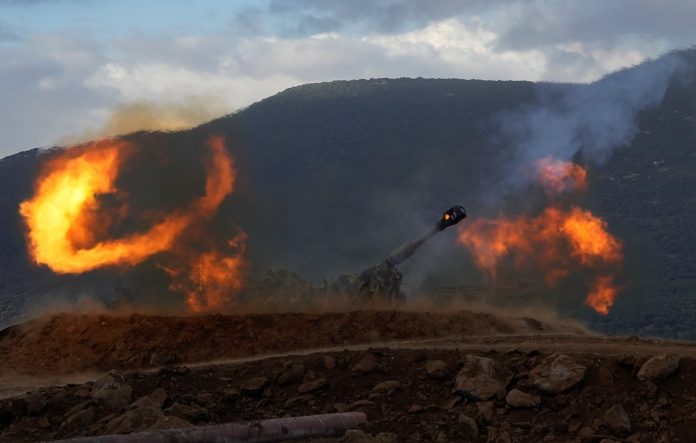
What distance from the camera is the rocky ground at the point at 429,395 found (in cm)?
1407

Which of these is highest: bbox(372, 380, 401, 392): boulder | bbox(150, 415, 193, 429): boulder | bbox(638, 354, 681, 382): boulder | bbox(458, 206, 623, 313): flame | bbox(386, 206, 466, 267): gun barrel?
bbox(386, 206, 466, 267): gun barrel

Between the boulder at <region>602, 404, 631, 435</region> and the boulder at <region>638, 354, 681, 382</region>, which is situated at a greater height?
the boulder at <region>638, 354, 681, 382</region>

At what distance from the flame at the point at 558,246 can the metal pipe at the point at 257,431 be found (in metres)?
27.5

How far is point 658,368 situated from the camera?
1467cm

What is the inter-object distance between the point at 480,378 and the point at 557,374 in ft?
4.33

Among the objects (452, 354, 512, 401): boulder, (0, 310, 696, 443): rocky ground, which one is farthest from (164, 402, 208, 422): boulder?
(452, 354, 512, 401): boulder

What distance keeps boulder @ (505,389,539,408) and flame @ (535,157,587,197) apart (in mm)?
30003

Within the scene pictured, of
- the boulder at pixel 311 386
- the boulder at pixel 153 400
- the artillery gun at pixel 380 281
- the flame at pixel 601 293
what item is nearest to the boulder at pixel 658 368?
the boulder at pixel 311 386

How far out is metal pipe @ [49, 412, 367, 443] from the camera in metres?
13.2

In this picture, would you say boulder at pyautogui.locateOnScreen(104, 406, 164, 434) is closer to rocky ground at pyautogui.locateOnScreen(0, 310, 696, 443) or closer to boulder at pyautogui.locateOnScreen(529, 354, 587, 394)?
rocky ground at pyautogui.locateOnScreen(0, 310, 696, 443)

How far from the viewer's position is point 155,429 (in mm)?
13922

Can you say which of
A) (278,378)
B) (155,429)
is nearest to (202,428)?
(155,429)

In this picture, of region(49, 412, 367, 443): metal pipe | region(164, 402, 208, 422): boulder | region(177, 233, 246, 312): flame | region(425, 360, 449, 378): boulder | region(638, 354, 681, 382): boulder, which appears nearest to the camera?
region(49, 412, 367, 443): metal pipe

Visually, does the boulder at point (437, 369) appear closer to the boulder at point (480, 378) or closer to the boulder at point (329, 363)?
the boulder at point (480, 378)
